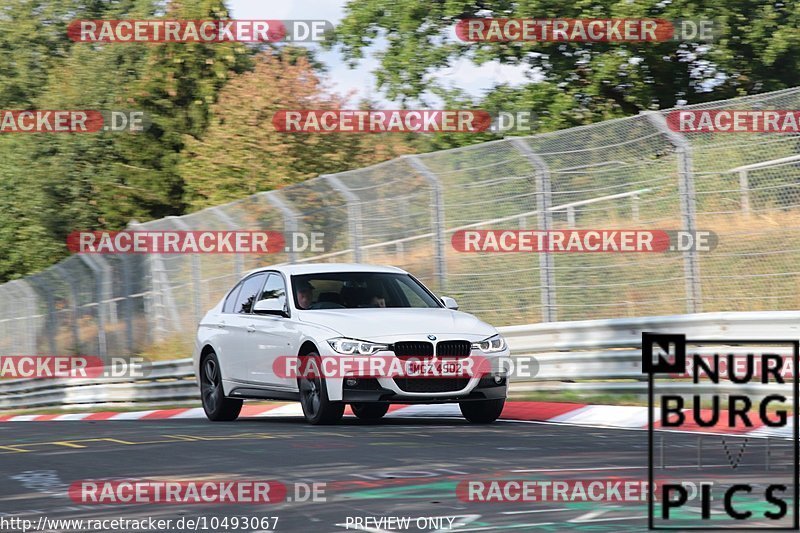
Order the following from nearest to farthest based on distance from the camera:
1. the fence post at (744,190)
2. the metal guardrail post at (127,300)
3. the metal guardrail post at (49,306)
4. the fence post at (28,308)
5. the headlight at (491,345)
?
the headlight at (491,345) < the fence post at (744,190) < the metal guardrail post at (127,300) < the metal guardrail post at (49,306) < the fence post at (28,308)

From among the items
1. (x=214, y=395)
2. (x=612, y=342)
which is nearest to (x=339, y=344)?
(x=214, y=395)

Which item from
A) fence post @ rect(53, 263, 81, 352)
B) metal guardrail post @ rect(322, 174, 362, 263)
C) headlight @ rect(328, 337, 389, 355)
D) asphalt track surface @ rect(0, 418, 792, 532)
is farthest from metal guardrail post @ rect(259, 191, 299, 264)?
fence post @ rect(53, 263, 81, 352)

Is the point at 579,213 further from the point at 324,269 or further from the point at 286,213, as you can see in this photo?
the point at 286,213

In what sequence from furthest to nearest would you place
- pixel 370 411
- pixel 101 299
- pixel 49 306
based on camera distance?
1. pixel 49 306
2. pixel 101 299
3. pixel 370 411

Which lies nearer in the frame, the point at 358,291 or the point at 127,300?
the point at 358,291

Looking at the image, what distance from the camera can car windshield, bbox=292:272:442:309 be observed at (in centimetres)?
1423

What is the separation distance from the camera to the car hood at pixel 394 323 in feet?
42.7

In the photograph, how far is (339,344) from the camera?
12961mm

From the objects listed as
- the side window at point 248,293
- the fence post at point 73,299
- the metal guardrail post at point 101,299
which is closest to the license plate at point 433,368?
the side window at point 248,293

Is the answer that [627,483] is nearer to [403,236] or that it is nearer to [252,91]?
[403,236]

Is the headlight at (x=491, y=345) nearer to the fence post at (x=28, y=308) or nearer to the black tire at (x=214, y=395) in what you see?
the black tire at (x=214, y=395)

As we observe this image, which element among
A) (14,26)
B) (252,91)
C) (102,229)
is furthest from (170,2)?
(14,26)

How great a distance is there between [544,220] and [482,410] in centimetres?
334

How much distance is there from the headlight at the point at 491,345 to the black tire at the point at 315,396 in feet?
4.35
